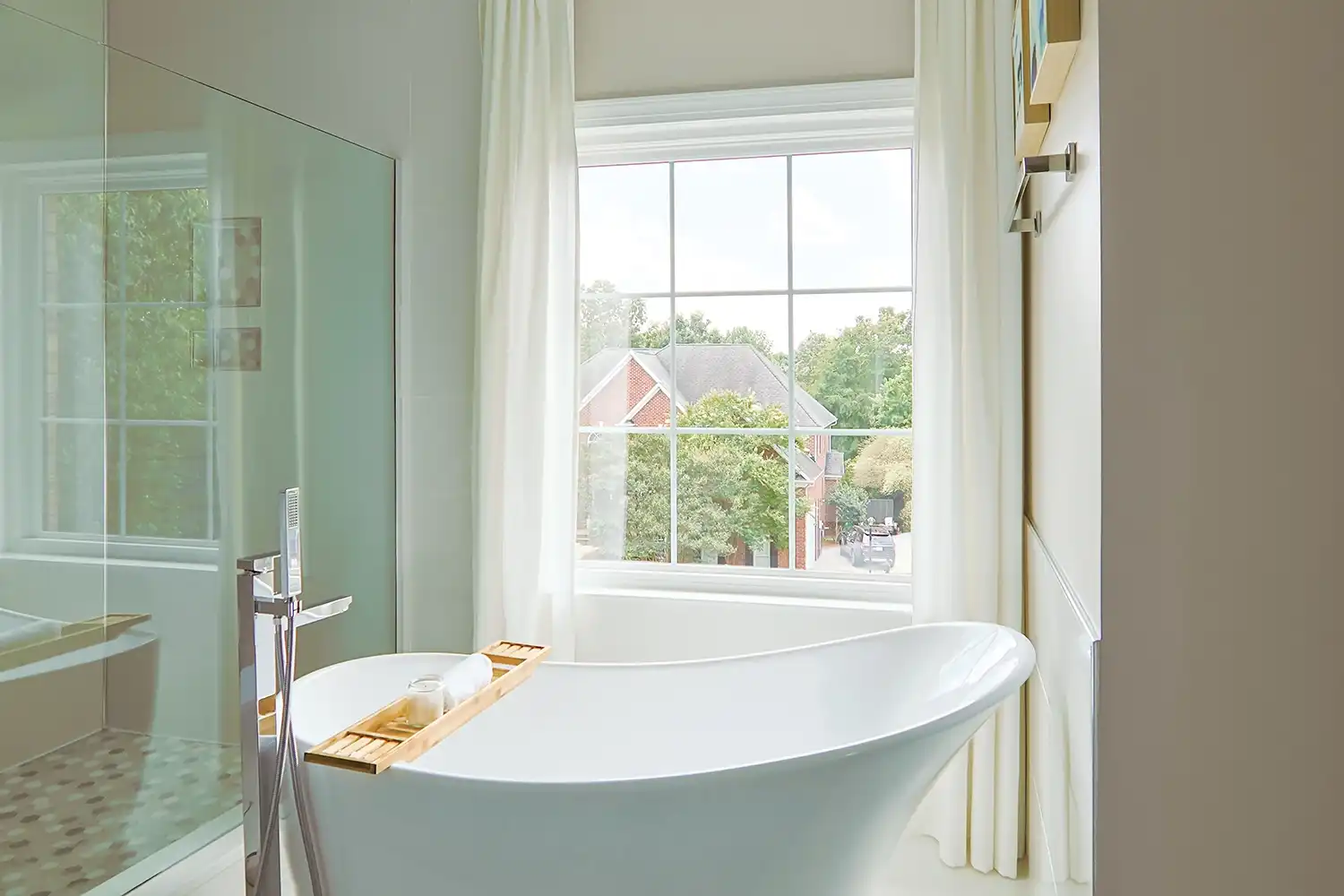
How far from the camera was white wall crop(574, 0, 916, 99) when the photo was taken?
99.4 inches

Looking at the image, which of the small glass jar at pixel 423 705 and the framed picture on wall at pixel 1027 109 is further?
the small glass jar at pixel 423 705

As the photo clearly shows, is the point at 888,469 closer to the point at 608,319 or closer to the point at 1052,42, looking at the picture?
the point at 608,319

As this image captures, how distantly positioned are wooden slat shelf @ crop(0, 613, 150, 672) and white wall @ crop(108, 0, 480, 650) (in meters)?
0.89

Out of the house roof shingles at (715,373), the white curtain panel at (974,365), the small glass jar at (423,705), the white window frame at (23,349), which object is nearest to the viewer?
the small glass jar at (423,705)

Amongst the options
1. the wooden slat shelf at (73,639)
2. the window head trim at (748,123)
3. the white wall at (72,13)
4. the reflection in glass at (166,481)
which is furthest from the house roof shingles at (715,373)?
the white wall at (72,13)

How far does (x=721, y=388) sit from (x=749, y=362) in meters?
0.11

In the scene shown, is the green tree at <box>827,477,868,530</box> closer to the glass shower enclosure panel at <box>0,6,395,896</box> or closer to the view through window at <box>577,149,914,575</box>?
the view through window at <box>577,149,914,575</box>

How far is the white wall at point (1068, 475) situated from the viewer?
41.4 inches

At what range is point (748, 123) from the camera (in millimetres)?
2645

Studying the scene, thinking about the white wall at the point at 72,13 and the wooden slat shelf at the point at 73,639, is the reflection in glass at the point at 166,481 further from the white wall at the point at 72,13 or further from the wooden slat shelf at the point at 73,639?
the white wall at the point at 72,13

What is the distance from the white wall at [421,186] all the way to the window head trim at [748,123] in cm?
41

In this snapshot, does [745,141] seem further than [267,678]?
Yes

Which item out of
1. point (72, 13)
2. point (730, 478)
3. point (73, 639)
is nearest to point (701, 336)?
point (730, 478)

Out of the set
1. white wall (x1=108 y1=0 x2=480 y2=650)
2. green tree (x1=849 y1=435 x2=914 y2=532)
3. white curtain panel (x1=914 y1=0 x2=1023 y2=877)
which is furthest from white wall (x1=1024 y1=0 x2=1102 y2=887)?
white wall (x1=108 y1=0 x2=480 y2=650)
